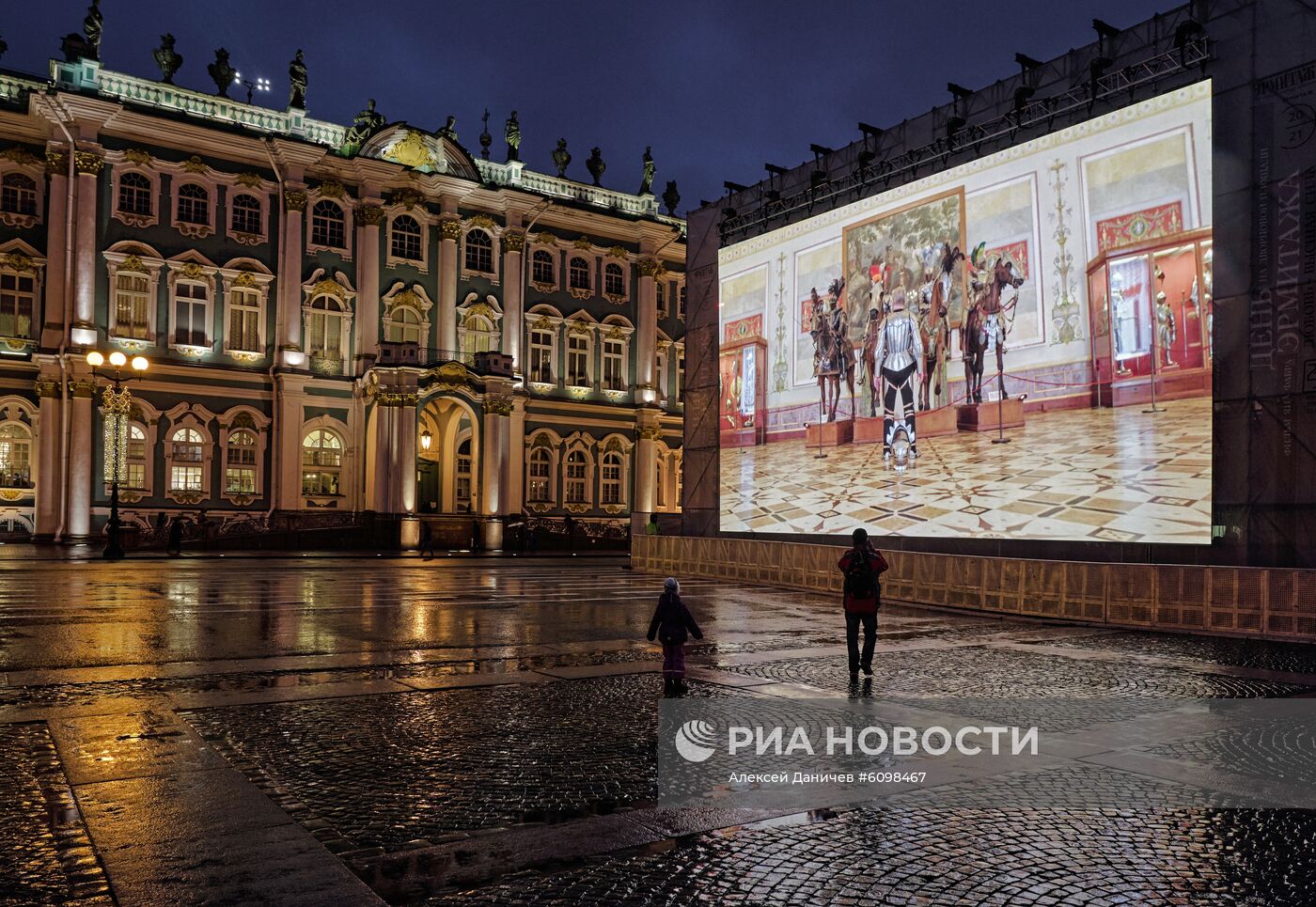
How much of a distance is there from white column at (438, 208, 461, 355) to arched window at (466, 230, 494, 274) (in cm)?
114

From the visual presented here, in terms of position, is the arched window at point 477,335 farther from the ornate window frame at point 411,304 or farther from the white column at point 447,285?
the ornate window frame at point 411,304

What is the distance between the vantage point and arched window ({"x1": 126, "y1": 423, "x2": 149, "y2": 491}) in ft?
126

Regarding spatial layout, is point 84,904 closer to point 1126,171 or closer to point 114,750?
point 114,750

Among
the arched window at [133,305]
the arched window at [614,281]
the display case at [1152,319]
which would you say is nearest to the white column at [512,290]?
the arched window at [614,281]

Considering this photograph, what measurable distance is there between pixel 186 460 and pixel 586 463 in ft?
57.4

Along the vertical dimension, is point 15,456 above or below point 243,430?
below

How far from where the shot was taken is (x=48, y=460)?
36.8m

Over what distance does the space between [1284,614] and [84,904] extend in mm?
14805

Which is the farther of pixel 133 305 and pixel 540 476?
pixel 540 476

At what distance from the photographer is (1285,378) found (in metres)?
16.9

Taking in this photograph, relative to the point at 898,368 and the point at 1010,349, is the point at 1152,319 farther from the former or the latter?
the point at 898,368

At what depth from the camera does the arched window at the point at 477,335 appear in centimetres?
4625

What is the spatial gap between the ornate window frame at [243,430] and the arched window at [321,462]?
1525 millimetres

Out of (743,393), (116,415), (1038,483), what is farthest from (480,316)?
(1038,483)
